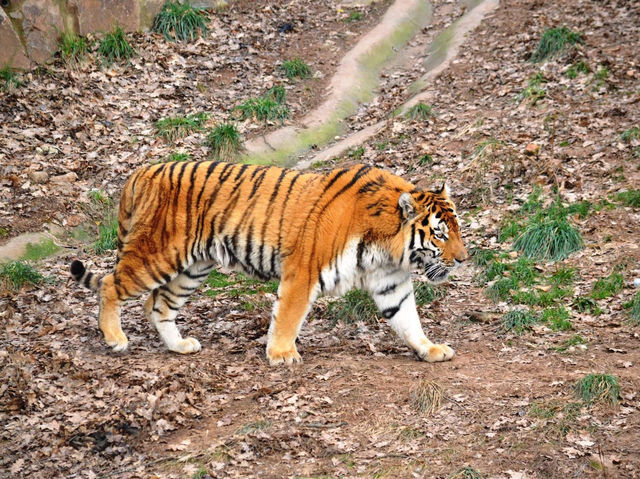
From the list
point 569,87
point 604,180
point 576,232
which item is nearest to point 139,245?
point 576,232

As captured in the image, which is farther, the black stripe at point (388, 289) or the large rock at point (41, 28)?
the large rock at point (41, 28)

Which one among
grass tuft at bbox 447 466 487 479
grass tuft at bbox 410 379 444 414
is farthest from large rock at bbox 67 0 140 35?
grass tuft at bbox 447 466 487 479

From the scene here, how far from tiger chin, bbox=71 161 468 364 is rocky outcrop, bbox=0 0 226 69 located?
566 cm

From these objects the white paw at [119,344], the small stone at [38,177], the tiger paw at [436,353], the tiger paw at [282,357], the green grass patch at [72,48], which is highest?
the green grass patch at [72,48]

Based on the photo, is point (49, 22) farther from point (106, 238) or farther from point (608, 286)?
Result: point (608, 286)

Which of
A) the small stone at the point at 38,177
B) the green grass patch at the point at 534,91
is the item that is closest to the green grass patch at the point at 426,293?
the green grass patch at the point at 534,91

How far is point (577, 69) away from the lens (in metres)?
11.0

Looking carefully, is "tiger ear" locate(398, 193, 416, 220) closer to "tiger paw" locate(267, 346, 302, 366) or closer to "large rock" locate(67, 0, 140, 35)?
"tiger paw" locate(267, 346, 302, 366)

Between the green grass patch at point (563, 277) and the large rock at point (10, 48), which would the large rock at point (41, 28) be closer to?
the large rock at point (10, 48)

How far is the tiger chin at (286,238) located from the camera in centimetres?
612

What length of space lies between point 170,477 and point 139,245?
7.10ft

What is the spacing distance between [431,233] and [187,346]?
2338mm

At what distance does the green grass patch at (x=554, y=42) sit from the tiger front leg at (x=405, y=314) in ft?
21.7

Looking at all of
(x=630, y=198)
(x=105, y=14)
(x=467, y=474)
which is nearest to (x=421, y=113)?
(x=630, y=198)
